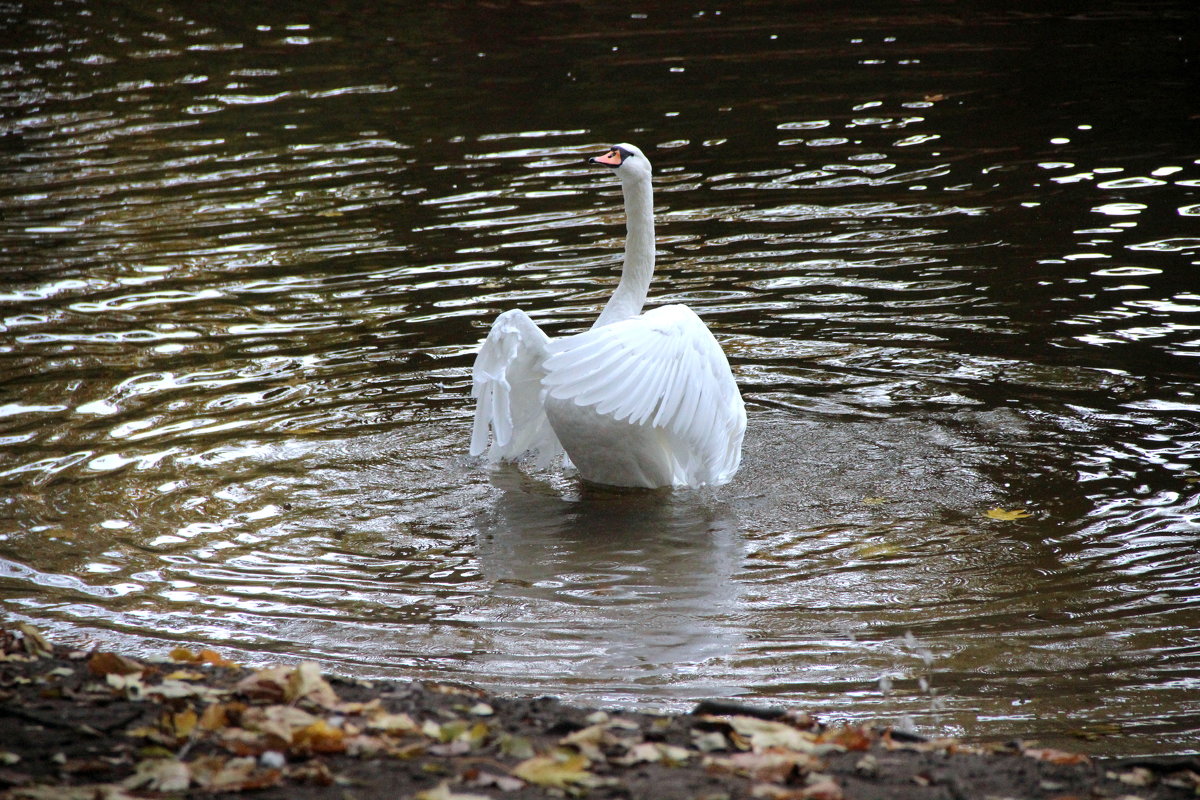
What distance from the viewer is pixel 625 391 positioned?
701cm

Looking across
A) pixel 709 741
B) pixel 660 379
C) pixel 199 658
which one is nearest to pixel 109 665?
pixel 199 658

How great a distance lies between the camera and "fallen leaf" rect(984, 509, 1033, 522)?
710 cm

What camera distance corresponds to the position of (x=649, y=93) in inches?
687

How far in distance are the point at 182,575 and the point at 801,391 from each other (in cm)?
429

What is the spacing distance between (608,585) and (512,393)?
190cm

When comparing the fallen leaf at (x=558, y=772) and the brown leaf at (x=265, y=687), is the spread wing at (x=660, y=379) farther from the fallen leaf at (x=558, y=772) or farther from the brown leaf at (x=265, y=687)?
the fallen leaf at (x=558, y=772)

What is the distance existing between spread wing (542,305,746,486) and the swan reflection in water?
0.43 m

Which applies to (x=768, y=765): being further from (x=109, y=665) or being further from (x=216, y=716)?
(x=109, y=665)

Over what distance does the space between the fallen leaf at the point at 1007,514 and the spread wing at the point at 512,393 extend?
258cm

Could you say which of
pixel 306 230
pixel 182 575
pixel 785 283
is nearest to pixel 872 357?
pixel 785 283

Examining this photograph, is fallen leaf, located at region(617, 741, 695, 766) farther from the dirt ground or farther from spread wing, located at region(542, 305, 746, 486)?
spread wing, located at region(542, 305, 746, 486)

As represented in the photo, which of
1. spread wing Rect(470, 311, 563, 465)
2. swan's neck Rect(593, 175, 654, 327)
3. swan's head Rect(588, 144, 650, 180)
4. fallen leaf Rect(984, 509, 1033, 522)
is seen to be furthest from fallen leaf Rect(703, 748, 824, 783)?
swan's head Rect(588, 144, 650, 180)

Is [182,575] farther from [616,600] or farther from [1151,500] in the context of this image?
[1151,500]

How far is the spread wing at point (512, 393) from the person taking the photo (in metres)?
7.64
